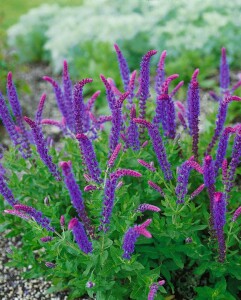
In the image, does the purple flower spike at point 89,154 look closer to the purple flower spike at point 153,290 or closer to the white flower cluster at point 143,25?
the purple flower spike at point 153,290

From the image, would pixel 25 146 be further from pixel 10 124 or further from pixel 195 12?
pixel 195 12

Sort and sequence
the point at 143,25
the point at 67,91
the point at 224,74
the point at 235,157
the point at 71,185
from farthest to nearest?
the point at 143,25 < the point at 224,74 < the point at 67,91 < the point at 235,157 < the point at 71,185

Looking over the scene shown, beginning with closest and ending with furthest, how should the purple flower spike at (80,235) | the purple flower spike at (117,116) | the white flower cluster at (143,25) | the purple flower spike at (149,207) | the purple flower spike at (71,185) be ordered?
the purple flower spike at (71,185)
the purple flower spike at (80,235)
the purple flower spike at (149,207)
the purple flower spike at (117,116)
the white flower cluster at (143,25)

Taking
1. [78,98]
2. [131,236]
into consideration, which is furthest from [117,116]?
[131,236]

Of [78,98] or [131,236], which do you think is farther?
[78,98]

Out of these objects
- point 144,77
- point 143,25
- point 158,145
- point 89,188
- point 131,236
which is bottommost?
point 143,25

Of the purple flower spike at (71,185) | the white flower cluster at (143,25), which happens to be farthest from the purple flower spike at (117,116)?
the white flower cluster at (143,25)

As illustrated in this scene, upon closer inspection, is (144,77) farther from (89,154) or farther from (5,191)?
(5,191)
